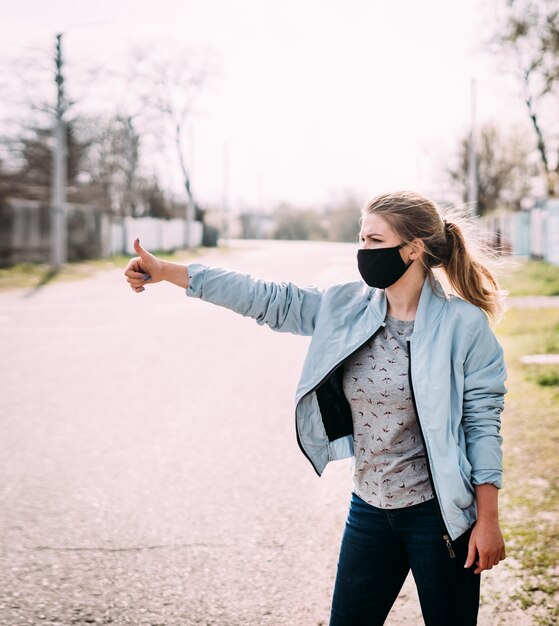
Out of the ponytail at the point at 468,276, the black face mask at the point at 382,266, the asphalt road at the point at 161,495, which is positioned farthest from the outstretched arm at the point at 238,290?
the asphalt road at the point at 161,495

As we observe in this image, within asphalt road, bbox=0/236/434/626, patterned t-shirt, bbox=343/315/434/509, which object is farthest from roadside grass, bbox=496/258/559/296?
patterned t-shirt, bbox=343/315/434/509

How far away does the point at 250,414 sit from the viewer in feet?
24.6

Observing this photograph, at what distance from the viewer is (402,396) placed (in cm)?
258

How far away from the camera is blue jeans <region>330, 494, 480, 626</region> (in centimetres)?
251

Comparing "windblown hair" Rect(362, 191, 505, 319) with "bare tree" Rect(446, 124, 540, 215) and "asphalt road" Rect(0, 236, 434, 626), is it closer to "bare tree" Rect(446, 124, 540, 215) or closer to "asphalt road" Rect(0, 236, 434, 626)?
"asphalt road" Rect(0, 236, 434, 626)

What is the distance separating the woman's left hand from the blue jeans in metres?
0.05

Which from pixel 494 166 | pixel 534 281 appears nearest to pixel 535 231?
pixel 534 281

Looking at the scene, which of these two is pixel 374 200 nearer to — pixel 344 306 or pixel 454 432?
pixel 344 306

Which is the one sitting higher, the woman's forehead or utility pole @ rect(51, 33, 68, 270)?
utility pole @ rect(51, 33, 68, 270)

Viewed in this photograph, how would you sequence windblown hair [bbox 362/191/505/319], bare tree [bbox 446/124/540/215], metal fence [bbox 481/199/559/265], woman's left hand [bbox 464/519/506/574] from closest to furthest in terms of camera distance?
1. woman's left hand [bbox 464/519/506/574]
2. windblown hair [bbox 362/191/505/319]
3. metal fence [bbox 481/199/559/265]
4. bare tree [bbox 446/124/540/215]

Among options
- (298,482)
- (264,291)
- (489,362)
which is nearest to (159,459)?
(298,482)

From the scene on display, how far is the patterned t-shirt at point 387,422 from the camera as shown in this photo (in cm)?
259

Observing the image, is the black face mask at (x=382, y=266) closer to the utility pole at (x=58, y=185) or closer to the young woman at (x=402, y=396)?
the young woman at (x=402, y=396)

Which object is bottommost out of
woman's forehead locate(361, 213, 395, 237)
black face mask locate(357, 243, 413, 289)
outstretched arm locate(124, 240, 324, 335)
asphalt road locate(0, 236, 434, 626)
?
asphalt road locate(0, 236, 434, 626)
